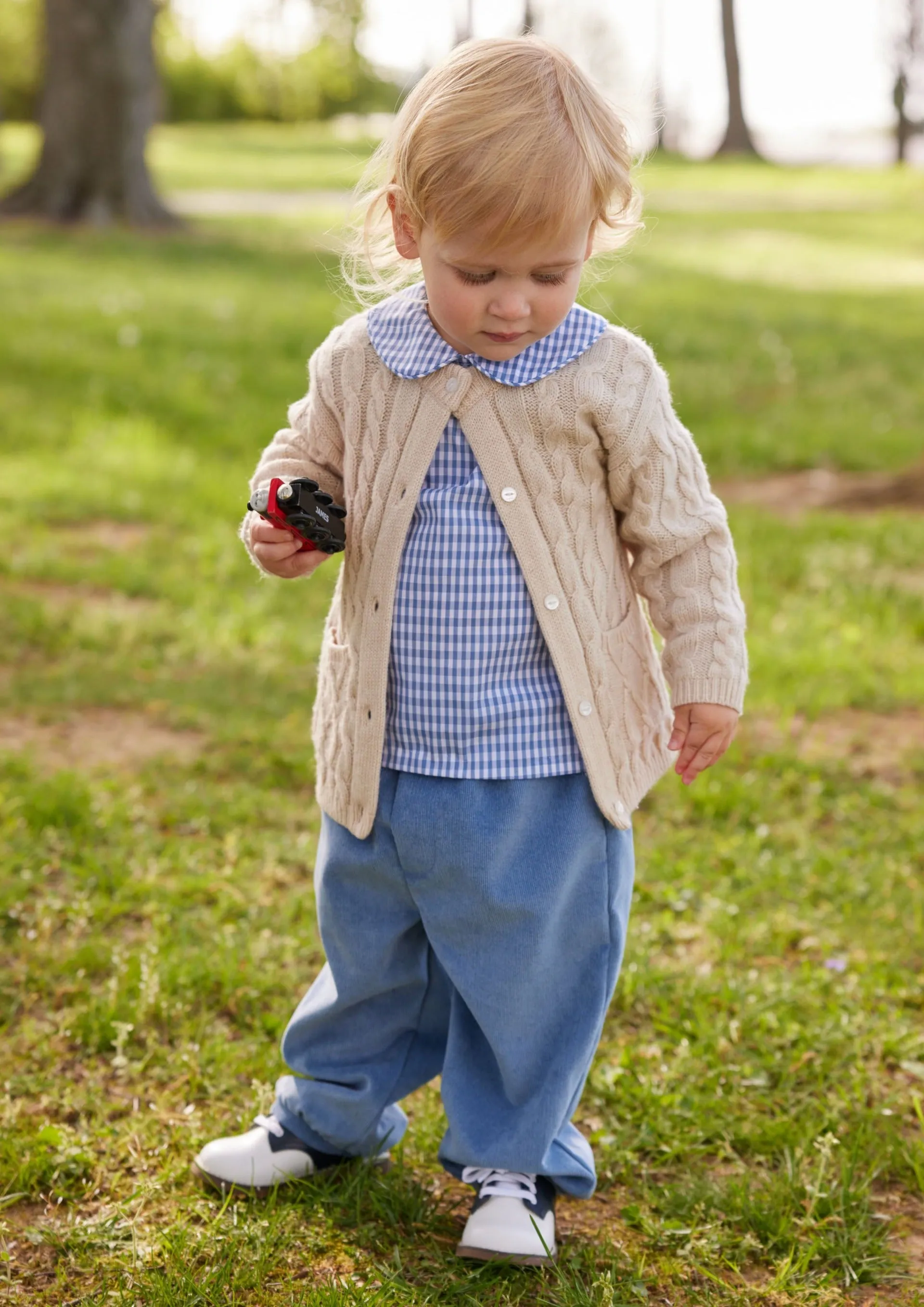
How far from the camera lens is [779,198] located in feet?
72.4

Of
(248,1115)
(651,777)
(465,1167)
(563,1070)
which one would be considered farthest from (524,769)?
(248,1115)

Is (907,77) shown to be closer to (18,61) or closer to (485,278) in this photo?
(18,61)

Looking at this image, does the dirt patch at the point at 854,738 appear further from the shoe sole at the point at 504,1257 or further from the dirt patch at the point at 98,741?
the shoe sole at the point at 504,1257

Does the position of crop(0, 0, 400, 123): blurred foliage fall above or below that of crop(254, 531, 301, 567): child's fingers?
above

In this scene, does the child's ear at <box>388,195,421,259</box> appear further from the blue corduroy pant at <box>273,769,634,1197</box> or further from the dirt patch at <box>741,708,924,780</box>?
the dirt patch at <box>741,708,924,780</box>

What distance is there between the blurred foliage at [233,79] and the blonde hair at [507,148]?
34695 millimetres

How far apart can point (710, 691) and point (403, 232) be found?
30.9 inches

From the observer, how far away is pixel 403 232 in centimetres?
201

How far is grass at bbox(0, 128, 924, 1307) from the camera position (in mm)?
2211

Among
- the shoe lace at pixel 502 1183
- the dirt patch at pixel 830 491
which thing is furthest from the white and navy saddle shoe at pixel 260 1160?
the dirt patch at pixel 830 491

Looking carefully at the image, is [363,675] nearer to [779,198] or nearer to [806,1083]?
[806,1083]

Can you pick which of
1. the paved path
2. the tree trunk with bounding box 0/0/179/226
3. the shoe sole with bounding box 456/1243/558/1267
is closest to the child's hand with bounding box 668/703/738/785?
the shoe sole with bounding box 456/1243/558/1267

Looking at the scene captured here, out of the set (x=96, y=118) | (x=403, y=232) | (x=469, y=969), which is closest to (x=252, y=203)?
(x=96, y=118)

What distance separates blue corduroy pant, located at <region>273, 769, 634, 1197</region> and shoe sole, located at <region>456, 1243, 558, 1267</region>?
0.41ft
